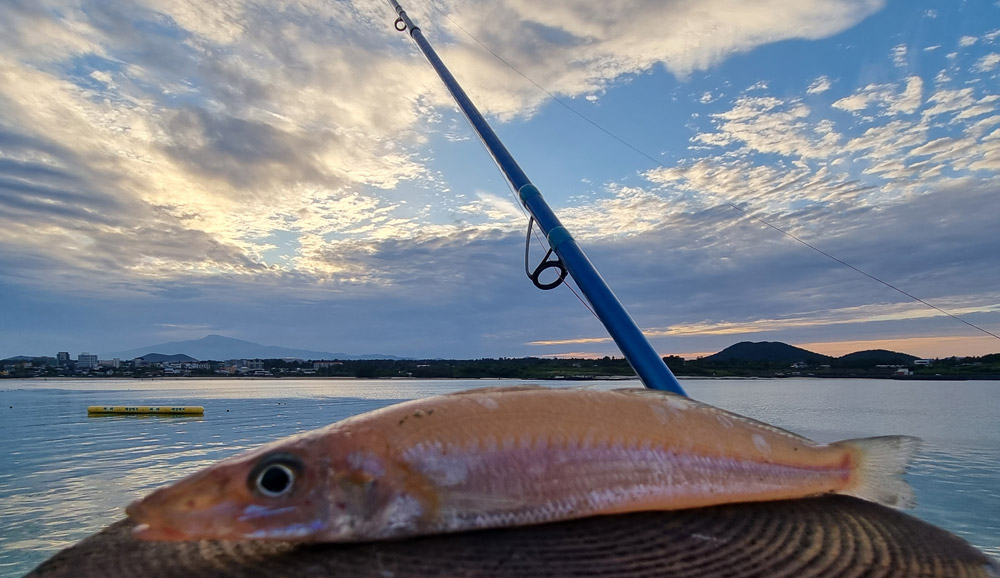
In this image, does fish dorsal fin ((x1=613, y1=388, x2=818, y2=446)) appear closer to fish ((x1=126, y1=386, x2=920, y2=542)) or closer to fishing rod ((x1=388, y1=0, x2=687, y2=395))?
fish ((x1=126, y1=386, x2=920, y2=542))

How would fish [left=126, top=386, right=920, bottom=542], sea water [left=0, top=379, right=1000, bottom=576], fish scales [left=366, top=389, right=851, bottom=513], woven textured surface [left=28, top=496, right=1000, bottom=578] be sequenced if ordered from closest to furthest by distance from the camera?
woven textured surface [left=28, top=496, right=1000, bottom=578] < fish [left=126, top=386, right=920, bottom=542] < fish scales [left=366, top=389, right=851, bottom=513] < sea water [left=0, top=379, right=1000, bottom=576]

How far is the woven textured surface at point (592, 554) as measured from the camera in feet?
4.27

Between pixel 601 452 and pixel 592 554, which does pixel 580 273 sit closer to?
pixel 601 452

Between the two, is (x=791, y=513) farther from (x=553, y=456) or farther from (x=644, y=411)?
(x=553, y=456)

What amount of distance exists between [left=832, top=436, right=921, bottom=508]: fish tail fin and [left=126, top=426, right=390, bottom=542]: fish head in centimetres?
170

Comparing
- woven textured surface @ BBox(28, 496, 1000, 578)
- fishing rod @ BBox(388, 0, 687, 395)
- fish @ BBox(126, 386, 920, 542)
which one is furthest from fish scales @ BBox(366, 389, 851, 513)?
fishing rod @ BBox(388, 0, 687, 395)

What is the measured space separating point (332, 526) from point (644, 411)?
3.48 ft

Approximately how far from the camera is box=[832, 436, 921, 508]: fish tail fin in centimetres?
195

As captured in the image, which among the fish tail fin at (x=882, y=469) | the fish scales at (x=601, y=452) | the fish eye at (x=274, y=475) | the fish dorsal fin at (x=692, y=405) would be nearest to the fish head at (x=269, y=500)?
the fish eye at (x=274, y=475)

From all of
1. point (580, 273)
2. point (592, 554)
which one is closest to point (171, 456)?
point (580, 273)

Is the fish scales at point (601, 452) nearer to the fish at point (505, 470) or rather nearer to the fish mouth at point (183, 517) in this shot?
the fish at point (505, 470)

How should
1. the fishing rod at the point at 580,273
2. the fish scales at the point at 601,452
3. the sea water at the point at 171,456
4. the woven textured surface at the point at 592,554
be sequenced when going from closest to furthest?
the woven textured surface at the point at 592,554, the fish scales at the point at 601,452, the fishing rod at the point at 580,273, the sea water at the point at 171,456

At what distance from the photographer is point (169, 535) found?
1.38 metres

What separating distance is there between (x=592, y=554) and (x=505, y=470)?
14.2 inches
